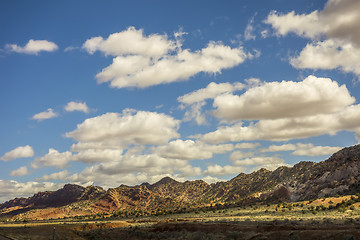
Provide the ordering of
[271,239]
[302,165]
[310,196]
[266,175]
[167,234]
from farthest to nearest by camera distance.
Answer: [266,175] → [302,165] → [310,196] → [167,234] → [271,239]

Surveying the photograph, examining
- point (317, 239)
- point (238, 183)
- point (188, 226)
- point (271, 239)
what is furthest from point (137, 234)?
point (238, 183)

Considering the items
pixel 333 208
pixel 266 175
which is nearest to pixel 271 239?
pixel 333 208

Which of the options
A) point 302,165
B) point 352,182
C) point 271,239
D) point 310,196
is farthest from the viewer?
point 302,165

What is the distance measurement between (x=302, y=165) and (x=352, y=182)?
66408 mm

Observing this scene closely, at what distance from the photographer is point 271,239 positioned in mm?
27953

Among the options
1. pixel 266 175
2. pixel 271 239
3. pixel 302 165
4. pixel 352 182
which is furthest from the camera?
pixel 266 175

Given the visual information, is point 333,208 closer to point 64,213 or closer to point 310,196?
point 310,196

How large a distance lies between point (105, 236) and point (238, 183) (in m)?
158

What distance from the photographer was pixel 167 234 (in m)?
42.2

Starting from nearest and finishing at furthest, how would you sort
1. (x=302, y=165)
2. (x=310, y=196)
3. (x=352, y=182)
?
(x=352, y=182), (x=310, y=196), (x=302, y=165)

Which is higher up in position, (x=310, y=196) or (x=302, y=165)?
(x=302, y=165)

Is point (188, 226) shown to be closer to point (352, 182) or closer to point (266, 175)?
point (352, 182)

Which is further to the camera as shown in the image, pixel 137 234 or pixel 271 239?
pixel 137 234

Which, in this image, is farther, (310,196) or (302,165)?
(302,165)
